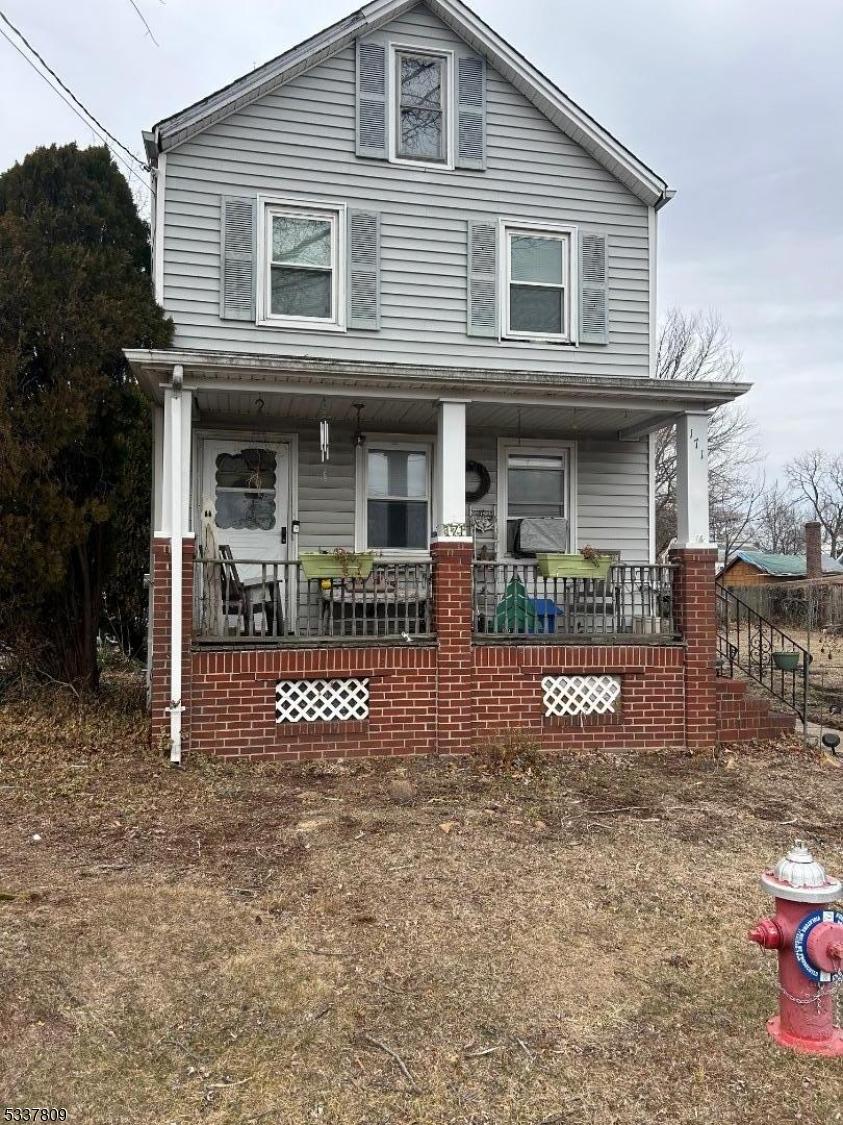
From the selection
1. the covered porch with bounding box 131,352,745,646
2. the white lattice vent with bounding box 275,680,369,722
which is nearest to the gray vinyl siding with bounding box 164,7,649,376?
the covered porch with bounding box 131,352,745,646

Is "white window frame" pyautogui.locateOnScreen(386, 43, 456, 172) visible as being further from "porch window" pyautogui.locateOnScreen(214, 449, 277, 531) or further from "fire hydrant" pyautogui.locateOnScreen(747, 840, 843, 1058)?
"fire hydrant" pyautogui.locateOnScreen(747, 840, 843, 1058)

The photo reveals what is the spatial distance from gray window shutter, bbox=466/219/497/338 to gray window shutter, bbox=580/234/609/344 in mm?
1082

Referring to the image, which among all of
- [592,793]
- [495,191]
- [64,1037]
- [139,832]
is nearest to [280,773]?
[139,832]

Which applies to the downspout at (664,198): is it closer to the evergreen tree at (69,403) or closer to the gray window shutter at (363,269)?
the gray window shutter at (363,269)

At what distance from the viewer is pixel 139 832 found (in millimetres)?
5285

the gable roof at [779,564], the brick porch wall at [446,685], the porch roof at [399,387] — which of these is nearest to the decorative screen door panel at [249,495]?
the porch roof at [399,387]

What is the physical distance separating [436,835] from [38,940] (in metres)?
2.45

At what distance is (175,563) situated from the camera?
6965 mm

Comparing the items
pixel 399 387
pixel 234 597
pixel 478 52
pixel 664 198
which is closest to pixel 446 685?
pixel 234 597

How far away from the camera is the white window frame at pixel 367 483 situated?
9.26 meters

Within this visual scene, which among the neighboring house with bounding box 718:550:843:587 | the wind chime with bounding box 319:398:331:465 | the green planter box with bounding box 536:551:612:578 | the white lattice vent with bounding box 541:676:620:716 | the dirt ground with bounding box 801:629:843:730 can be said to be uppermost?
the wind chime with bounding box 319:398:331:465

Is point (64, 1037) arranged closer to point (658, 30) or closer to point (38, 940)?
point (38, 940)

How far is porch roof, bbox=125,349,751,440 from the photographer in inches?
278

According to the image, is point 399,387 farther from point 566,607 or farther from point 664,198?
point 664,198
